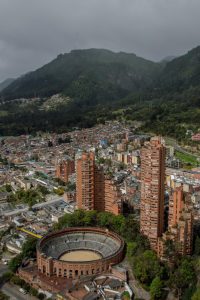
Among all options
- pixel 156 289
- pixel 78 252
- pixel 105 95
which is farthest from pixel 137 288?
pixel 105 95

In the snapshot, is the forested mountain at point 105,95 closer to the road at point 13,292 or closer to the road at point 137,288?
the road at point 137,288

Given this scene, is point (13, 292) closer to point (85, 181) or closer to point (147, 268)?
point (147, 268)

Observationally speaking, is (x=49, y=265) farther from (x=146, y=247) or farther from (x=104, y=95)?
(x=104, y=95)

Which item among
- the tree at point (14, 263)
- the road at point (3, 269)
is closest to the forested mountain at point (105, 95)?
the road at point (3, 269)

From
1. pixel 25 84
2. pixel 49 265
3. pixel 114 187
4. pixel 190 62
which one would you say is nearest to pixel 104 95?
pixel 190 62

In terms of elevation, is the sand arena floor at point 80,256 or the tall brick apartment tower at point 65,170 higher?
the tall brick apartment tower at point 65,170

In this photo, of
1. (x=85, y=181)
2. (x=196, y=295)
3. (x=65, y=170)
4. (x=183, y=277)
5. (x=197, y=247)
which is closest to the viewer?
(x=196, y=295)

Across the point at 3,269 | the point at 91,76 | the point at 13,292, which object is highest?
the point at 91,76

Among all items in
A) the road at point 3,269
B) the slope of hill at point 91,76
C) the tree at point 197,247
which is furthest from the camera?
the slope of hill at point 91,76
